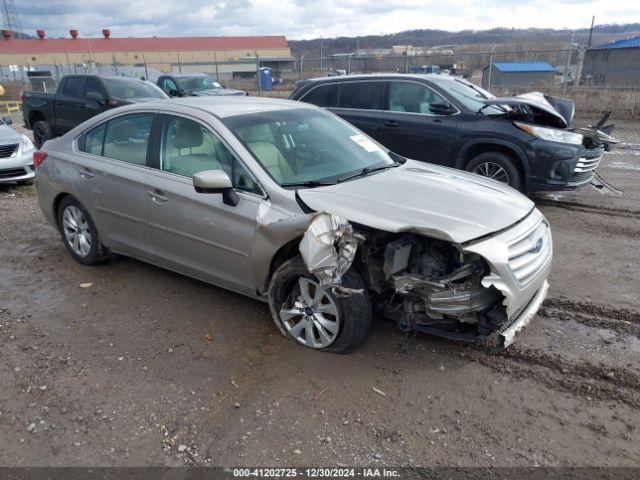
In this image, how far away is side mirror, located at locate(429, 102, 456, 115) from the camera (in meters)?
7.24

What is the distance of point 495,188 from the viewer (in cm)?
405

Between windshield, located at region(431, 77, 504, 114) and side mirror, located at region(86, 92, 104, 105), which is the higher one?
Answer: windshield, located at region(431, 77, 504, 114)

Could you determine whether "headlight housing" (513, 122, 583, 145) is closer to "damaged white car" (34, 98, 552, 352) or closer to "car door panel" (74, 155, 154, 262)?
"damaged white car" (34, 98, 552, 352)

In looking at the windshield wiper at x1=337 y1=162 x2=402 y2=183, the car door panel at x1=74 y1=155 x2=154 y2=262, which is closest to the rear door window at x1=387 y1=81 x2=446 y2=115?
the windshield wiper at x1=337 y1=162 x2=402 y2=183

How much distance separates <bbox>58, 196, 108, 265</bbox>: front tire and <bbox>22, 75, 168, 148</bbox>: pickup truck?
6267 millimetres

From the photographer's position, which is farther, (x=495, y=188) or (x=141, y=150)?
(x=141, y=150)

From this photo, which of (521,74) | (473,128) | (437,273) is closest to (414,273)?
(437,273)

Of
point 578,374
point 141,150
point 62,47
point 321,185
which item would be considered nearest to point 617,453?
point 578,374

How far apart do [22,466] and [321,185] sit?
97.7 inches

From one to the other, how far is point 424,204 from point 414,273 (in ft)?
1.58

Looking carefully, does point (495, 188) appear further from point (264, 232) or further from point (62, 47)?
point (62, 47)

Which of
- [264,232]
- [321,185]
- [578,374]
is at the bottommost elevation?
[578,374]

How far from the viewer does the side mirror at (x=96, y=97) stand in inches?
422

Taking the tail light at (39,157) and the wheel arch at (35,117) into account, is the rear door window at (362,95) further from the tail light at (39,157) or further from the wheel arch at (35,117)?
the wheel arch at (35,117)
